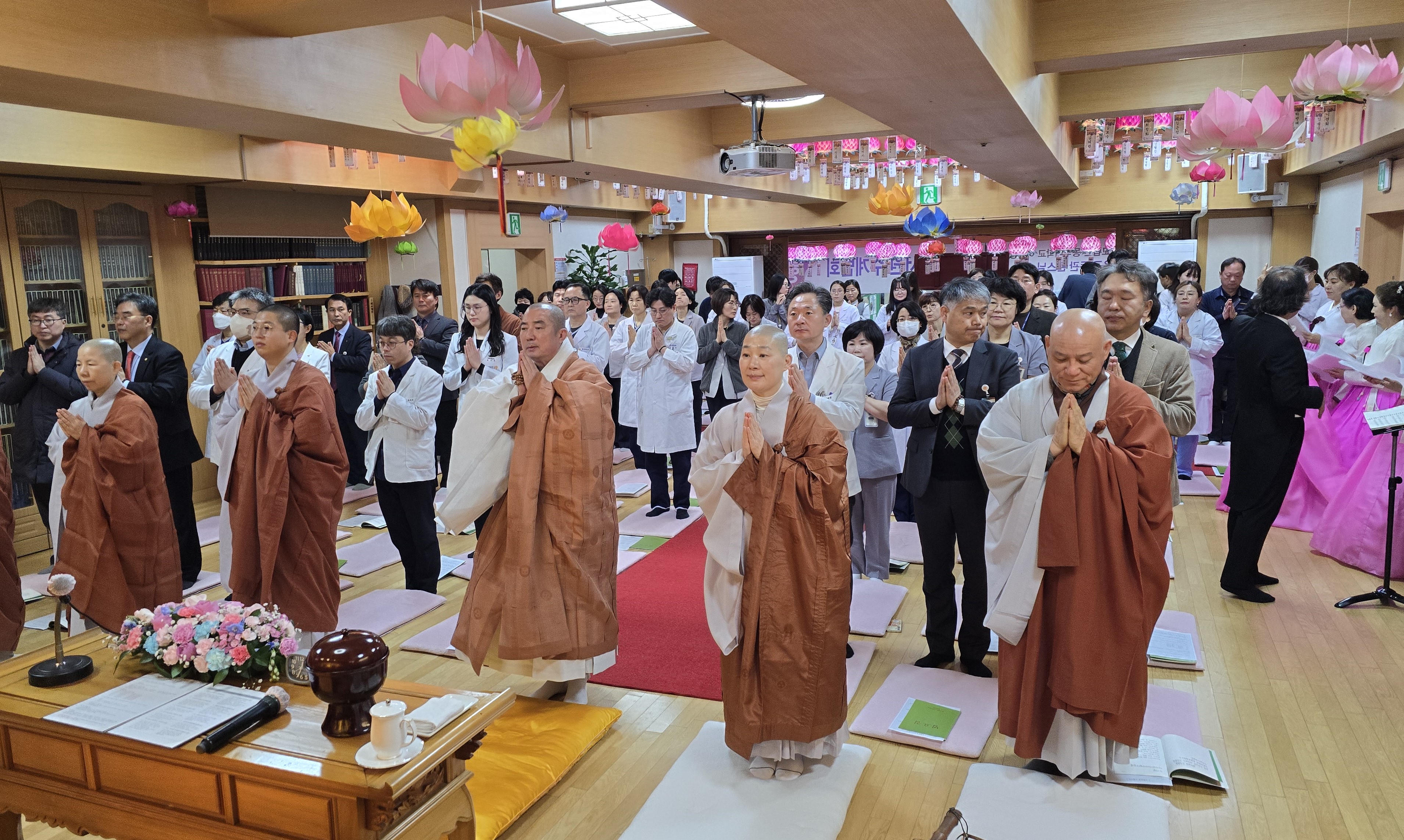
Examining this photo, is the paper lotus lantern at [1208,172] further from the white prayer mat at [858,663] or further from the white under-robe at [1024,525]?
the white under-robe at [1024,525]

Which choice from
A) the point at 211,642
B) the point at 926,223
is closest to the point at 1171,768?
the point at 211,642

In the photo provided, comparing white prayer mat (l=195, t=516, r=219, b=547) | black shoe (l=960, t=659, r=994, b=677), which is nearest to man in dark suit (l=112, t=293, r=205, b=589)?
white prayer mat (l=195, t=516, r=219, b=547)

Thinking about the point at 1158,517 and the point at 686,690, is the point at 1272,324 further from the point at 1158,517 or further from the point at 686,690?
the point at 686,690

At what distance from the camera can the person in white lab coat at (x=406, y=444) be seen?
200 inches

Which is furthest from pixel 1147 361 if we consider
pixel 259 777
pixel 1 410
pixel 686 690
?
pixel 1 410

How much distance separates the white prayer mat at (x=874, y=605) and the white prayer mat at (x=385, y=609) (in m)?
2.33

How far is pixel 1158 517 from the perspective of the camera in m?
2.92

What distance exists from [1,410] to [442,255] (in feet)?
15.7

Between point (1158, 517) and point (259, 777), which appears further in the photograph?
point (1158, 517)

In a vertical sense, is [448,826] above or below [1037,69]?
below

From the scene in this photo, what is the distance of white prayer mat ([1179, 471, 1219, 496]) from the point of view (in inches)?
284

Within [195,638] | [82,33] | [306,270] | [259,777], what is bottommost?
[259,777]

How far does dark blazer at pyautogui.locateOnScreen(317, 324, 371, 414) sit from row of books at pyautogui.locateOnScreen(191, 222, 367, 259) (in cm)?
157

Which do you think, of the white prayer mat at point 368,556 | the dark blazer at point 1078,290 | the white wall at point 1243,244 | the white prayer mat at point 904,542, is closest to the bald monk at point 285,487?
Answer: the white prayer mat at point 368,556
